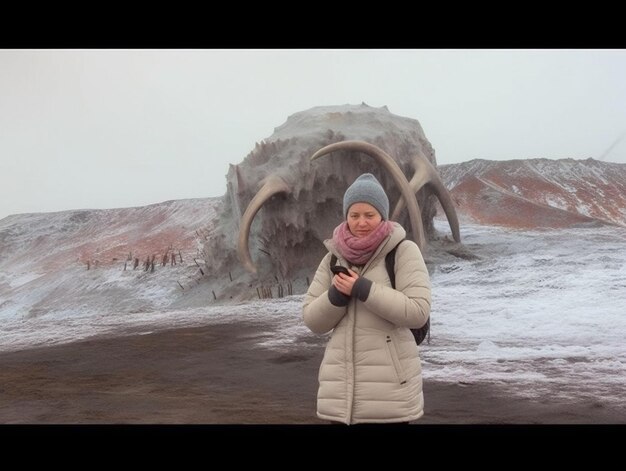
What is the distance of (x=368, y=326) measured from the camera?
2232 mm

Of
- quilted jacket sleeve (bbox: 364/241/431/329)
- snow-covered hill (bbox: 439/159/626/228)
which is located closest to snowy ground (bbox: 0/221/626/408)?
quilted jacket sleeve (bbox: 364/241/431/329)

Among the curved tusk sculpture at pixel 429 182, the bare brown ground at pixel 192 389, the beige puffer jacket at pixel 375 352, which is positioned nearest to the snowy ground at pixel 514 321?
the bare brown ground at pixel 192 389

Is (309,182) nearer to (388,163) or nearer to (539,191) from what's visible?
(388,163)

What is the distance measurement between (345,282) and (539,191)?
17616 mm

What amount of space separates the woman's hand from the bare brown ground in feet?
5.41

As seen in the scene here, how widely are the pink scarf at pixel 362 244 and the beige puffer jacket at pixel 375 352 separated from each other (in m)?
0.03

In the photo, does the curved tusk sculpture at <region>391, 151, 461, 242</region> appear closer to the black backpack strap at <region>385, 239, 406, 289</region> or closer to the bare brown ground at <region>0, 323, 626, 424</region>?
the bare brown ground at <region>0, 323, 626, 424</region>

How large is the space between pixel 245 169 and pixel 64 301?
14.3ft

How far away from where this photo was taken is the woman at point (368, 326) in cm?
218

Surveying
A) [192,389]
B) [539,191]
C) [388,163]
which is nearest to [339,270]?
[192,389]

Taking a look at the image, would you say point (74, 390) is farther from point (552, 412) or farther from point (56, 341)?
point (552, 412)

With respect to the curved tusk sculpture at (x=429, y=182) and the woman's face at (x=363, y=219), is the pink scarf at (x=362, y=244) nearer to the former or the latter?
the woman's face at (x=363, y=219)

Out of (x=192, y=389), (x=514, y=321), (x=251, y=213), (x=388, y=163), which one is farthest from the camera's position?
(x=388, y=163)

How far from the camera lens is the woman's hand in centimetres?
214
